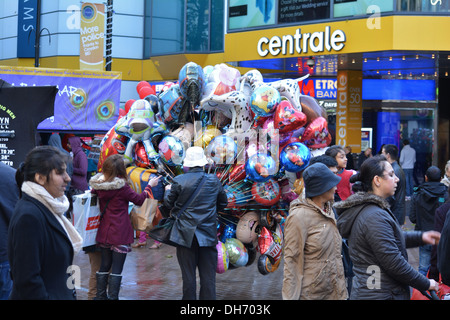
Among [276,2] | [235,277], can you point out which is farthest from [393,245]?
[276,2]

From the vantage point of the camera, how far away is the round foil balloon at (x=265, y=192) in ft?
25.2

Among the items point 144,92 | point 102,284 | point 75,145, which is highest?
point 144,92

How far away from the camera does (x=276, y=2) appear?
16703 millimetres

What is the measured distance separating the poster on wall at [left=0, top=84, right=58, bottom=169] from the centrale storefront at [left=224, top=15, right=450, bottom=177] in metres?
9.25

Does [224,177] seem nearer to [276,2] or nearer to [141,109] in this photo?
[141,109]

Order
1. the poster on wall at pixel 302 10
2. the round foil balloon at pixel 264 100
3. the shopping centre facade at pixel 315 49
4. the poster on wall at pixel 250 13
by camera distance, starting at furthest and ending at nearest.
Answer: the poster on wall at pixel 250 13 < the poster on wall at pixel 302 10 < the shopping centre facade at pixel 315 49 < the round foil balloon at pixel 264 100

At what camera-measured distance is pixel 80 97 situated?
41.8ft

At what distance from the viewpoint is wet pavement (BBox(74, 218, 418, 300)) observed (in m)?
8.30

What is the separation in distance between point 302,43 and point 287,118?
886 centimetres

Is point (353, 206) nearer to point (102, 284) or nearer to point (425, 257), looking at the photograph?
point (102, 284)

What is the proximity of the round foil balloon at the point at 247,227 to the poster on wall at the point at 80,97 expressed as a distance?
19.5 ft

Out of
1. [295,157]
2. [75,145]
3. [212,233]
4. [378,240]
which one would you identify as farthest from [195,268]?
[75,145]

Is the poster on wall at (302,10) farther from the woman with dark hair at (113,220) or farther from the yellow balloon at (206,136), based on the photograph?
the woman with dark hair at (113,220)

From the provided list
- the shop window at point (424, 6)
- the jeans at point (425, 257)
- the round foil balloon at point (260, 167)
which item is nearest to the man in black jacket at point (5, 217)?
the round foil balloon at point (260, 167)
